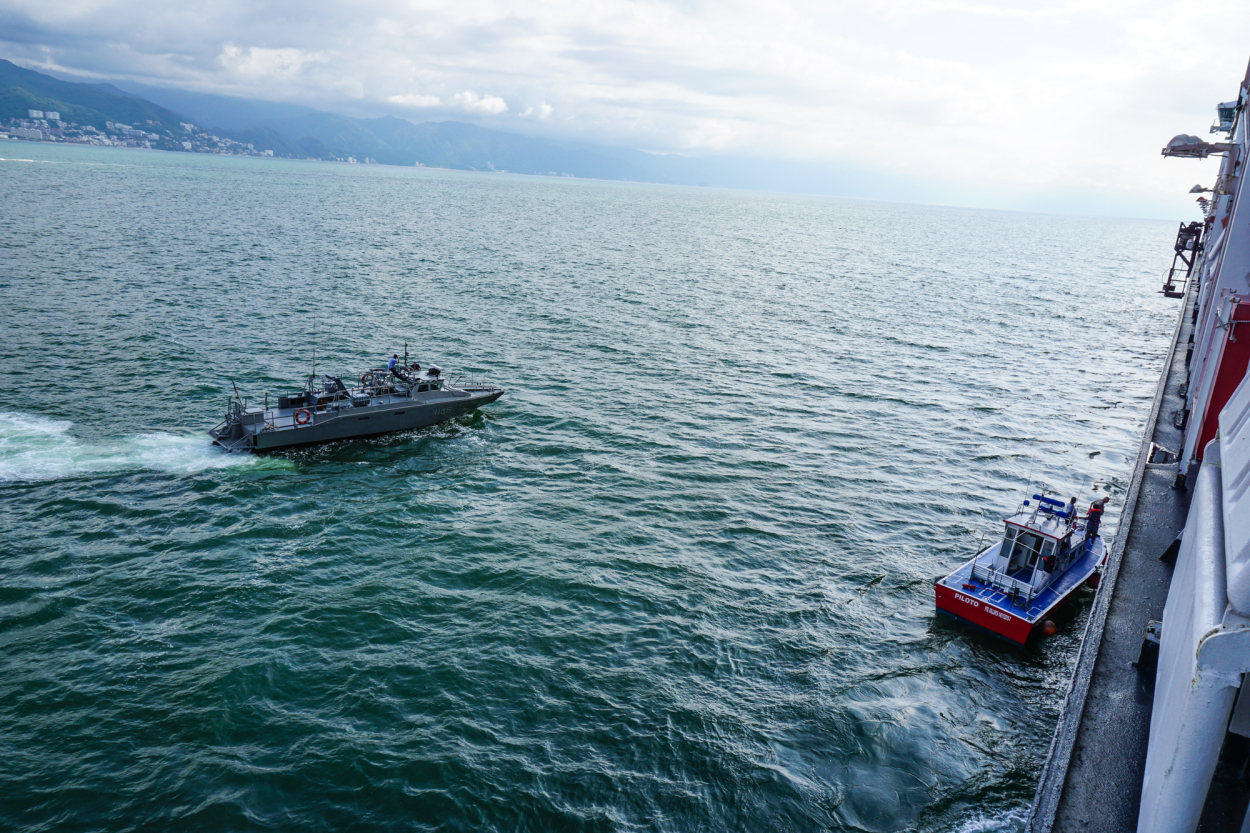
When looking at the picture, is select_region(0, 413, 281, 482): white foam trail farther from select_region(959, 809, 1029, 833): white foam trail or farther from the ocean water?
select_region(959, 809, 1029, 833): white foam trail

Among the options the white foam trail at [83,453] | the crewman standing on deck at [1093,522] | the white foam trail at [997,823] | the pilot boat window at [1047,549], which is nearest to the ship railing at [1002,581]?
the pilot boat window at [1047,549]

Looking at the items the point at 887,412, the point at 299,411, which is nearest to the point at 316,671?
the point at 299,411

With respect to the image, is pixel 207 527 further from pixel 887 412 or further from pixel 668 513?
pixel 887 412

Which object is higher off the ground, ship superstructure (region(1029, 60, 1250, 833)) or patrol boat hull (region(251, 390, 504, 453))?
ship superstructure (region(1029, 60, 1250, 833))

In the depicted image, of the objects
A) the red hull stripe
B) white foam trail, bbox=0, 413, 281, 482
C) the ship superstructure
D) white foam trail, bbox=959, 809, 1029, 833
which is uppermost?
the ship superstructure

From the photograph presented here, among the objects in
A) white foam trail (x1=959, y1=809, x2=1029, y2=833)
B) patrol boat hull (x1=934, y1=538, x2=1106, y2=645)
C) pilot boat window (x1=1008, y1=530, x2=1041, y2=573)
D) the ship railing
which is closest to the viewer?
white foam trail (x1=959, y1=809, x2=1029, y2=833)

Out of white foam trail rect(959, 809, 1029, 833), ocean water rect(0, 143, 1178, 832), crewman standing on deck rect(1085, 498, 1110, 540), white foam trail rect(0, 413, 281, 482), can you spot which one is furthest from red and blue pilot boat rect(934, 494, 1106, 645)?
white foam trail rect(0, 413, 281, 482)

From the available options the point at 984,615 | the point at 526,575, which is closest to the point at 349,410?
the point at 526,575
